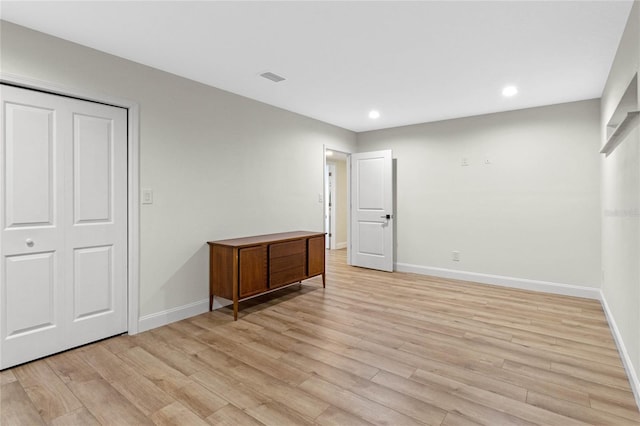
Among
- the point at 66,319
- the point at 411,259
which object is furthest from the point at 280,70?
the point at 411,259

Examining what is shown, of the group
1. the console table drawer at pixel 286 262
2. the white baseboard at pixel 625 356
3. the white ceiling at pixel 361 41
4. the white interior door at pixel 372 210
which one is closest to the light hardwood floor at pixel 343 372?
the white baseboard at pixel 625 356

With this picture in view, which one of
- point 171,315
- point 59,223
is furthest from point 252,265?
point 59,223

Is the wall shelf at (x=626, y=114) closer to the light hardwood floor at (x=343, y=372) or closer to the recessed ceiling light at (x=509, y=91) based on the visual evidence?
the recessed ceiling light at (x=509, y=91)

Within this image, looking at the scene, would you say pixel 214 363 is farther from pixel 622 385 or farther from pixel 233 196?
pixel 622 385

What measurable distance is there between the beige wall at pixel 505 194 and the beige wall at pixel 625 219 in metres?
0.86

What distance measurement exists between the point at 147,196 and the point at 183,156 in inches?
21.9

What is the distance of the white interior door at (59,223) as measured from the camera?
234cm

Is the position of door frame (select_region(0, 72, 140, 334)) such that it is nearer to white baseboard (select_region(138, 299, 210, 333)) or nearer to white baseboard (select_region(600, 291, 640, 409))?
white baseboard (select_region(138, 299, 210, 333))

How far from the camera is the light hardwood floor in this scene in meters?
1.85

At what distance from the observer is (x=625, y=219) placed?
2457 millimetres

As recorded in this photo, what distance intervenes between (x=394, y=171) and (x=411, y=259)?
5.04ft

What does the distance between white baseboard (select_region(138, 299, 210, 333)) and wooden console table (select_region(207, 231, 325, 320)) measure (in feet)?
0.35

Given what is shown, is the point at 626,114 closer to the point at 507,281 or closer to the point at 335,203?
the point at 507,281

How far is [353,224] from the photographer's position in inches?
233
